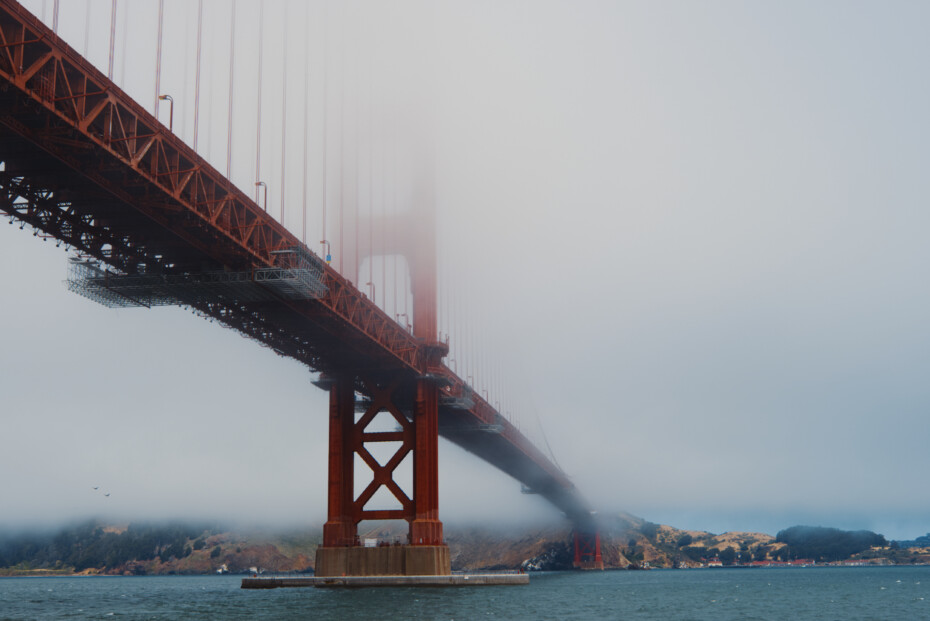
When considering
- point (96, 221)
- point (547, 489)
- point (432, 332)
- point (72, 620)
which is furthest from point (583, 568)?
point (96, 221)

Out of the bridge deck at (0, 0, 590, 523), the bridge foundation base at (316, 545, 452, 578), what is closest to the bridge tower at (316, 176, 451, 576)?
the bridge foundation base at (316, 545, 452, 578)

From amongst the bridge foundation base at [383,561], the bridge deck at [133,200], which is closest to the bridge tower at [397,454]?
the bridge foundation base at [383,561]

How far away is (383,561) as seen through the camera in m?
52.7

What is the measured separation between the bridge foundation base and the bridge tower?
0.05 metres

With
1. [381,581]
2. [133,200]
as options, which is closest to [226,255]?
[133,200]

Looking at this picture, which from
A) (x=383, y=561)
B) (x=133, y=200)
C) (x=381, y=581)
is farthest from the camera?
(x=383, y=561)

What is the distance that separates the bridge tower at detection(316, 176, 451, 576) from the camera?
5297cm

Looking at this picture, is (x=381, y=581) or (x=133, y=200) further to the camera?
(x=381, y=581)

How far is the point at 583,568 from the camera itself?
15962 cm

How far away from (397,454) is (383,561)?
5956 mm

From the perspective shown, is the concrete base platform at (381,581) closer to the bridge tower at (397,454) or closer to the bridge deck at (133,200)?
the bridge tower at (397,454)

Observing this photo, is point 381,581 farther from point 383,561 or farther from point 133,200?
point 133,200

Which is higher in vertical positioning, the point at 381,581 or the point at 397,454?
the point at 397,454

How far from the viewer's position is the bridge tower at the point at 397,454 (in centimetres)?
5297
